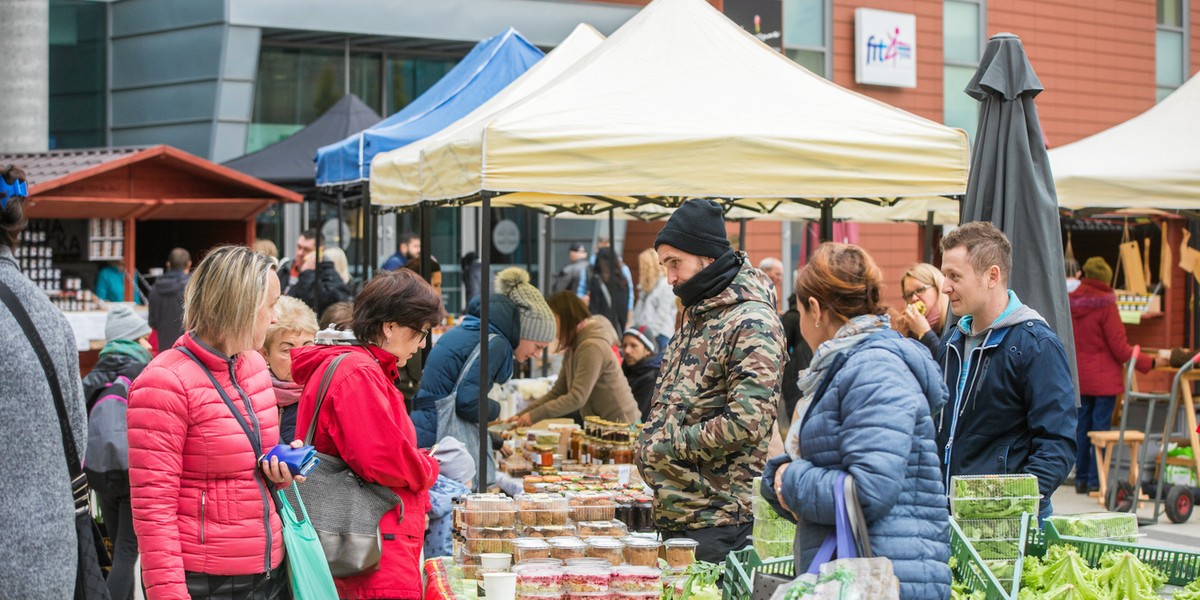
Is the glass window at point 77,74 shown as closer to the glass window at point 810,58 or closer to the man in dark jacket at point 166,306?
the man in dark jacket at point 166,306

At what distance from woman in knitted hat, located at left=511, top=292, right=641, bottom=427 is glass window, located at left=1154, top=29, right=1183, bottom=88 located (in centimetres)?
2018

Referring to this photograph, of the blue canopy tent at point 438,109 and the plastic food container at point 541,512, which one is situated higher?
the blue canopy tent at point 438,109

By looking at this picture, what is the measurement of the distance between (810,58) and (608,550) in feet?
56.7

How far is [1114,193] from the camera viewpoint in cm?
893

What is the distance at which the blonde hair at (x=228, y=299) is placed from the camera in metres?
3.52

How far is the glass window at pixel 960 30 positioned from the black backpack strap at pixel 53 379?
20.5 meters

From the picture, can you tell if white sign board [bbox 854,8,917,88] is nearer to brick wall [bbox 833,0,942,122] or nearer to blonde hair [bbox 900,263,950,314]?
brick wall [bbox 833,0,942,122]

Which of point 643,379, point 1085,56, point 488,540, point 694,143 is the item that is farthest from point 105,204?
point 1085,56

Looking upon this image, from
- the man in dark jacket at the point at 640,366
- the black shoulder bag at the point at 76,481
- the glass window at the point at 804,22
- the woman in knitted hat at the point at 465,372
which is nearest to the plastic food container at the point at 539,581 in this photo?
the black shoulder bag at the point at 76,481

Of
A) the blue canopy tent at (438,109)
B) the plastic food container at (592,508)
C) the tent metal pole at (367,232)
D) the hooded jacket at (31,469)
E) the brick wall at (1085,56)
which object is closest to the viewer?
the hooded jacket at (31,469)

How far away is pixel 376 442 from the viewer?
13.1 ft

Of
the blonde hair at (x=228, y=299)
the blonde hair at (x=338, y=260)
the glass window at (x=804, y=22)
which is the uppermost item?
the glass window at (x=804, y=22)

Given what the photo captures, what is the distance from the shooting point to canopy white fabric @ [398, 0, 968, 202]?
6.14 m

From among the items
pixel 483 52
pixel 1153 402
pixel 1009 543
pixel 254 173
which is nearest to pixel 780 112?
pixel 1009 543
